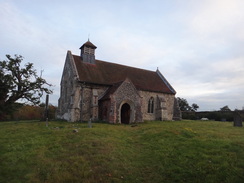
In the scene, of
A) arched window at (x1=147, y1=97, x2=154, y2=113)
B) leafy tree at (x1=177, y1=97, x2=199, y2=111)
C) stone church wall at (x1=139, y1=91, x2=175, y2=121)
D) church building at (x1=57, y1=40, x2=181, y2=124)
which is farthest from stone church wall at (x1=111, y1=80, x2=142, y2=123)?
leafy tree at (x1=177, y1=97, x2=199, y2=111)

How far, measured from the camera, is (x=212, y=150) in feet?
28.2

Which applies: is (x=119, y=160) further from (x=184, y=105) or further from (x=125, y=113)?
(x=184, y=105)

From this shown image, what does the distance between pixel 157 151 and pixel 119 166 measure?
2435 mm

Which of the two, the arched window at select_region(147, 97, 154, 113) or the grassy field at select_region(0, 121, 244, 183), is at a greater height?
the arched window at select_region(147, 97, 154, 113)

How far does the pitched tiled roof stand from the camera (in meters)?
24.0

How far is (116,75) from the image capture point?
1052 inches

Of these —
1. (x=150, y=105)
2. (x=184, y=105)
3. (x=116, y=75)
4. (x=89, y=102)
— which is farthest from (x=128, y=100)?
(x=184, y=105)

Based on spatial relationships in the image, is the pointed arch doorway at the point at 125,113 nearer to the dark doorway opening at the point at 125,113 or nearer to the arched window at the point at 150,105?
the dark doorway opening at the point at 125,113

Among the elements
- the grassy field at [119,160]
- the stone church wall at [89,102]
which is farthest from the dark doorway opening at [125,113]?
the grassy field at [119,160]

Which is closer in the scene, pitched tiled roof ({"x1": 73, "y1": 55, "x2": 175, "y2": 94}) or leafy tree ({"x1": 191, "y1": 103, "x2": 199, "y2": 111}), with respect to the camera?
pitched tiled roof ({"x1": 73, "y1": 55, "x2": 175, "y2": 94})

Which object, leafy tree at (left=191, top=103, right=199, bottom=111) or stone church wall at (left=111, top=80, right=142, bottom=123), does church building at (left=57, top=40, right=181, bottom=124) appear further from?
leafy tree at (left=191, top=103, right=199, bottom=111)

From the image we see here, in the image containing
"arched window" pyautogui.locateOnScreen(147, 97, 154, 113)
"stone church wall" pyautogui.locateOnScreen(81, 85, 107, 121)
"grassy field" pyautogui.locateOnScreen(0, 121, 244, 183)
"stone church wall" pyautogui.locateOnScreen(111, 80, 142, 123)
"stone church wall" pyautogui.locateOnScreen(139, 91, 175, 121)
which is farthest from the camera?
"arched window" pyautogui.locateOnScreen(147, 97, 154, 113)

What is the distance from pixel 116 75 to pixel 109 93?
5.35 meters

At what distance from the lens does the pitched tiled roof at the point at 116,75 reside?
24.0 metres
